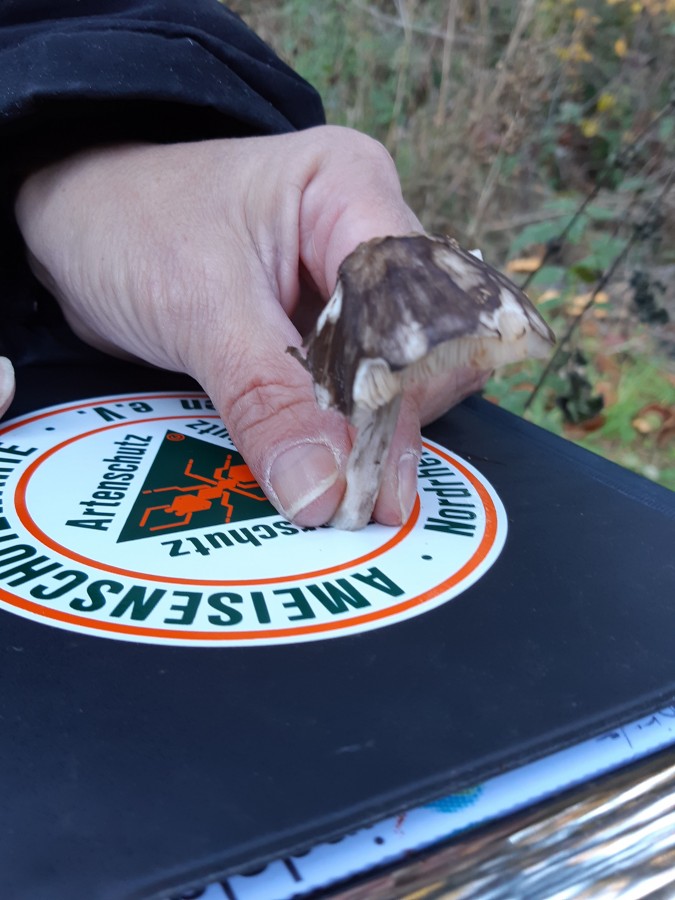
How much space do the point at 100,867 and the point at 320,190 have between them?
2.09 feet

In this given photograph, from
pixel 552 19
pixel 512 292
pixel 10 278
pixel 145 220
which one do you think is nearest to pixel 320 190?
pixel 145 220

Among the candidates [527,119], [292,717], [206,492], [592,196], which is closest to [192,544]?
[206,492]

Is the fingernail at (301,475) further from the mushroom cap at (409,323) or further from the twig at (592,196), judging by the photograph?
the twig at (592,196)

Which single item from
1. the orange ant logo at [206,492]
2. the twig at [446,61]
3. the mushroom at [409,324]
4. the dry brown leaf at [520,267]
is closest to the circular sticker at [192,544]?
the orange ant logo at [206,492]

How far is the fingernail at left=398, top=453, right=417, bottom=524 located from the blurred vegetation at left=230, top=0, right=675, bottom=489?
1470 mm

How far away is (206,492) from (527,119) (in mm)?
1994

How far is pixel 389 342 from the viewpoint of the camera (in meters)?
0.49

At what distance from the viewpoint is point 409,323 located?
1.62 feet

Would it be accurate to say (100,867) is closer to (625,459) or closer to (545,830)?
(545,830)

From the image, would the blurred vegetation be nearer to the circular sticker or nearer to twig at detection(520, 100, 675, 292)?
twig at detection(520, 100, 675, 292)

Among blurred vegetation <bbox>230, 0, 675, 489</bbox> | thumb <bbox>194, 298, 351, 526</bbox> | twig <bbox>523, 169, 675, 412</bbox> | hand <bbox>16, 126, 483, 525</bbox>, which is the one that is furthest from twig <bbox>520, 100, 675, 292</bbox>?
thumb <bbox>194, 298, 351, 526</bbox>

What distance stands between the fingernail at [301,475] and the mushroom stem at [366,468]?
0.02 meters

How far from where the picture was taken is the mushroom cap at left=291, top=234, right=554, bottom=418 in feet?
1.63

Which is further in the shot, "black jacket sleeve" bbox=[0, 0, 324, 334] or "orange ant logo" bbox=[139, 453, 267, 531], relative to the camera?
"black jacket sleeve" bbox=[0, 0, 324, 334]
